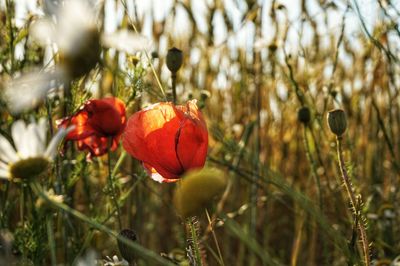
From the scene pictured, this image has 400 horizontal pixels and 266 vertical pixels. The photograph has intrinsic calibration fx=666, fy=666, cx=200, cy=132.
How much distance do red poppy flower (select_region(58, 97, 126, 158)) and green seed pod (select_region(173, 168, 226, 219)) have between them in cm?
41

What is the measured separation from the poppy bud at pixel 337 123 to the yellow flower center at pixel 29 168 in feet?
1.29

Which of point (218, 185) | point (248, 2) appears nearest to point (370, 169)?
point (248, 2)

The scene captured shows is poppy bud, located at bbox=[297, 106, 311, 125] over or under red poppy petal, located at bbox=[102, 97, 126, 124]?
under

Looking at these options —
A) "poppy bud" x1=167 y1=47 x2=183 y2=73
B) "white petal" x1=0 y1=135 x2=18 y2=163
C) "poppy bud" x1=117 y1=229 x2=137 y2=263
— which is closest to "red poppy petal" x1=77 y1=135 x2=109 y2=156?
"poppy bud" x1=167 y1=47 x2=183 y2=73

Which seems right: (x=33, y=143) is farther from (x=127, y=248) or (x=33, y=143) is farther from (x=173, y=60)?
(x=173, y=60)

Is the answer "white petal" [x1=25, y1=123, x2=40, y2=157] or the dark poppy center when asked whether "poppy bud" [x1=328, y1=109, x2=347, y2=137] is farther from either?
"white petal" [x1=25, y1=123, x2=40, y2=157]

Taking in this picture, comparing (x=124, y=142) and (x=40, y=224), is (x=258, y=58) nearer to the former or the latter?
(x=40, y=224)

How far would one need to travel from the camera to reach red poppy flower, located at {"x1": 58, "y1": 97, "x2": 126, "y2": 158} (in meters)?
0.89

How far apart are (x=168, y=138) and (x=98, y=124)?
233 millimetres

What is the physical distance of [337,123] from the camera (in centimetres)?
79

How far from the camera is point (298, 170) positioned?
77.3 inches

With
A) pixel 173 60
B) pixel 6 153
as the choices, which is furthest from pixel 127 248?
pixel 173 60

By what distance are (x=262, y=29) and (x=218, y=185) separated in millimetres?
1141

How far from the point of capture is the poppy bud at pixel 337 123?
793mm
